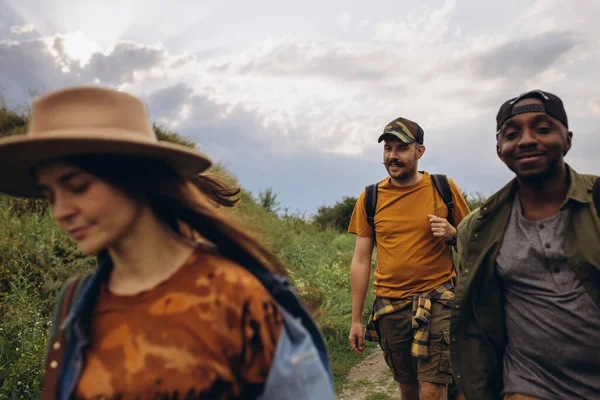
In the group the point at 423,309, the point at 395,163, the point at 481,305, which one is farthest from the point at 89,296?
the point at 395,163

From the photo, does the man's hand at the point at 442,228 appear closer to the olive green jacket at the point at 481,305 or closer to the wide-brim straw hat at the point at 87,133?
the olive green jacket at the point at 481,305

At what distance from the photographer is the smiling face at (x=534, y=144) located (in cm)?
304

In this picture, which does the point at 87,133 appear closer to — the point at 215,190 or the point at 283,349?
the point at 283,349

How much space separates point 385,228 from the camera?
461 centimetres

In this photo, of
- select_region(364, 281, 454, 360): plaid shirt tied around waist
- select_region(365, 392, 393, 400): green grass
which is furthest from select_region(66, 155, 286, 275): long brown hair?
select_region(365, 392, 393, 400): green grass

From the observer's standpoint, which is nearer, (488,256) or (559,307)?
(559,307)

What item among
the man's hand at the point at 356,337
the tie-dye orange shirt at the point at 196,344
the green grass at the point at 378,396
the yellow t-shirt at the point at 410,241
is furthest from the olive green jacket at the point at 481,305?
the green grass at the point at 378,396

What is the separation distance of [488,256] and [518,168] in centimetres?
54

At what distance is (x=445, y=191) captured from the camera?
457 cm

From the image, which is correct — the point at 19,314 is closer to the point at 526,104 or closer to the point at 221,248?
the point at 221,248

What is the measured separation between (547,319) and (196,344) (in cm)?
204

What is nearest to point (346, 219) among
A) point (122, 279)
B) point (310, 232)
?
point (310, 232)

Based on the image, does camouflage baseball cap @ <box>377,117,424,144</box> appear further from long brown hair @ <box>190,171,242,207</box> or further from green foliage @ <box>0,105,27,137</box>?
green foliage @ <box>0,105,27,137</box>

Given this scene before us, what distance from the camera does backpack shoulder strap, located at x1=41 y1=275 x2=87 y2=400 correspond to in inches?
80.2
